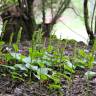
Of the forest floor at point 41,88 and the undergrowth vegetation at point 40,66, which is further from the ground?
the undergrowth vegetation at point 40,66

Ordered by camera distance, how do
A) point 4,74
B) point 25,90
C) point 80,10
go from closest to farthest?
point 25,90 → point 4,74 → point 80,10

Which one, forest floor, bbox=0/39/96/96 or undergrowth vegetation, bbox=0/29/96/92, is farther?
undergrowth vegetation, bbox=0/29/96/92

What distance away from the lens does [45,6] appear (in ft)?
19.4

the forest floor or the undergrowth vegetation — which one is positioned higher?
the undergrowth vegetation

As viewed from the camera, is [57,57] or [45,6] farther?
[45,6]

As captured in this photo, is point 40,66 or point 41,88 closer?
point 41,88

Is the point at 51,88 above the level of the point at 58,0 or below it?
below

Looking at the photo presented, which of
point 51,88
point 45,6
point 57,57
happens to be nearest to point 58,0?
point 45,6

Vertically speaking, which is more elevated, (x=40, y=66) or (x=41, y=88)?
(x=40, y=66)

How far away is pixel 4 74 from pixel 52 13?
3.61 metres

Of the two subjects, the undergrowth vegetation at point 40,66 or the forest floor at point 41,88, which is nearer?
the forest floor at point 41,88

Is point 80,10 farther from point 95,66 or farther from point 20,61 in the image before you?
point 20,61

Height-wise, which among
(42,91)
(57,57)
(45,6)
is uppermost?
(45,6)

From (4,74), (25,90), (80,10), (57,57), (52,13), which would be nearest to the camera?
(25,90)
